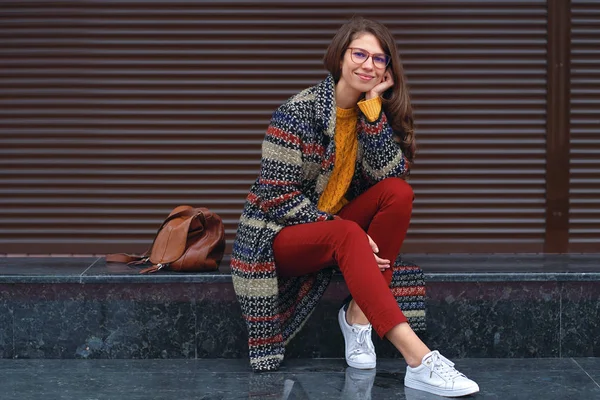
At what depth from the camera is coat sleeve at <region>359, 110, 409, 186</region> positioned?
4391 millimetres

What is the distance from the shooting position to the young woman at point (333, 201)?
A: 429 cm

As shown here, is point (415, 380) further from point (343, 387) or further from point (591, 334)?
point (591, 334)

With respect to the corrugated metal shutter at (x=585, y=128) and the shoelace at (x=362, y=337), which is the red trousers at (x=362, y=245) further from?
the corrugated metal shutter at (x=585, y=128)

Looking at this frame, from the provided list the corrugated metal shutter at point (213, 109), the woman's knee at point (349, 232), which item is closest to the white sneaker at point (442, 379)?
the woman's knee at point (349, 232)

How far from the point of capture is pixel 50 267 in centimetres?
501

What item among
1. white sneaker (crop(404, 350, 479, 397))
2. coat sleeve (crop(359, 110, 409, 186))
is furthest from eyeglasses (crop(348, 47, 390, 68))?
white sneaker (crop(404, 350, 479, 397))

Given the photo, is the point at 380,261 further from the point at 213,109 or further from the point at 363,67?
the point at 213,109

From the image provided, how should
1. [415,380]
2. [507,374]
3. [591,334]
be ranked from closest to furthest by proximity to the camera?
[415,380] → [507,374] → [591,334]

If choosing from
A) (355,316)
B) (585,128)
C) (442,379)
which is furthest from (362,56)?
(585,128)

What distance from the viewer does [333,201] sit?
15.1 feet

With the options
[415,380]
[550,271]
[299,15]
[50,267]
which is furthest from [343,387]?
[299,15]

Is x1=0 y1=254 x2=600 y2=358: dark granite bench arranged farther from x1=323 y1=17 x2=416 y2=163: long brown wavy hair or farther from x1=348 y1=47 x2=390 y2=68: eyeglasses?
x1=348 y1=47 x2=390 y2=68: eyeglasses

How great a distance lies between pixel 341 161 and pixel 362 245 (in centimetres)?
55

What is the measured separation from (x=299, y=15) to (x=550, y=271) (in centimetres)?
207
